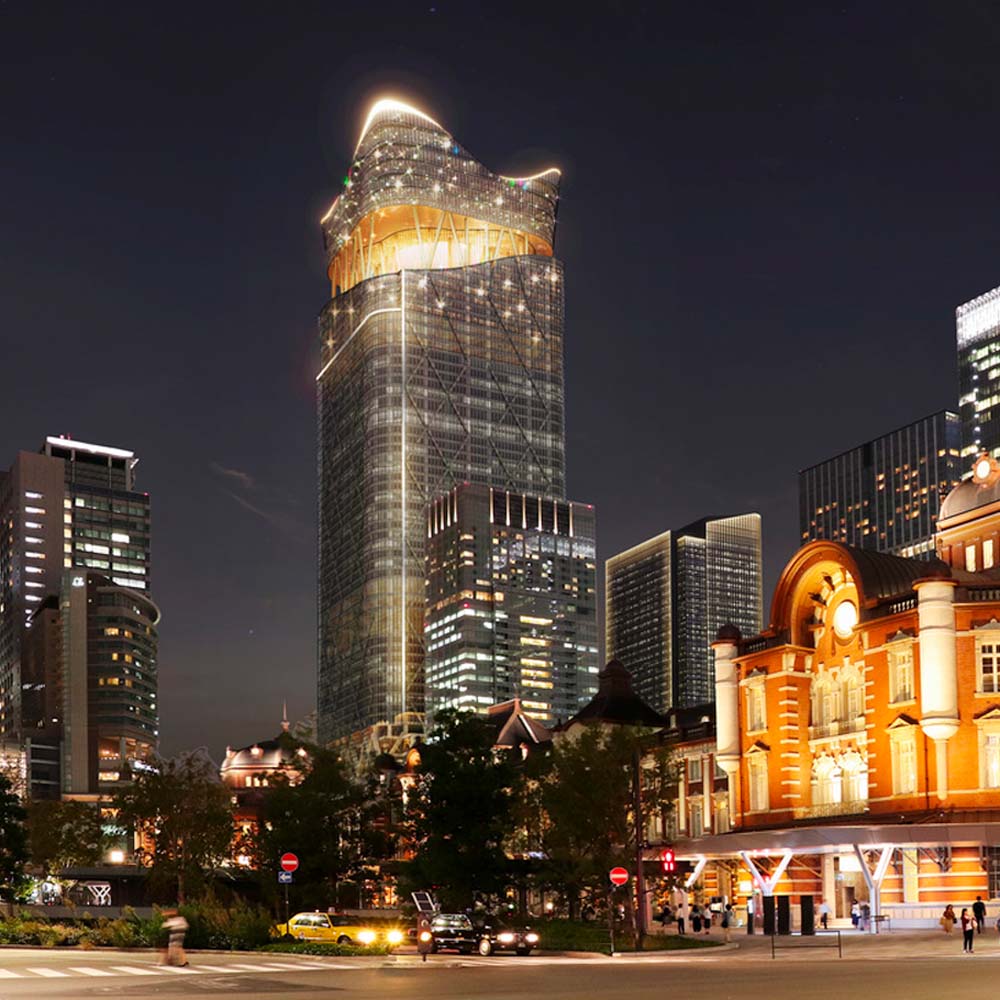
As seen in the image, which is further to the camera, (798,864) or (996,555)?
(996,555)

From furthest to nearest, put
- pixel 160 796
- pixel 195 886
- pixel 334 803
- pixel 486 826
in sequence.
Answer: pixel 160 796 → pixel 195 886 → pixel 334 803 → pixel 486 826

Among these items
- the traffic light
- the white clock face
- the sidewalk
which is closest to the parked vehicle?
the traffic light

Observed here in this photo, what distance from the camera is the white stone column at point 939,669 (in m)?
78.7

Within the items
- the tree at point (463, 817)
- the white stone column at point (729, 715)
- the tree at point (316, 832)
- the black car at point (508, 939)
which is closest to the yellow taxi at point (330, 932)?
the black car at point (508, 939)

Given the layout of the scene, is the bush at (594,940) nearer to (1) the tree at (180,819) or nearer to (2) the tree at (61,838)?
(1) the tree at (180,819)

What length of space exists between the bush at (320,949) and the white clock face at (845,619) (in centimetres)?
3829

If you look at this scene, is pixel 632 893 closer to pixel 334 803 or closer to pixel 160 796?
pixel 334 803

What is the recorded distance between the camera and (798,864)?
86.4 metres

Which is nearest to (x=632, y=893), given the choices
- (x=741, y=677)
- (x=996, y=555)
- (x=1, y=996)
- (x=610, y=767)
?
(x=610, y=767)

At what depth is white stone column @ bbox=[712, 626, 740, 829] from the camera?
93.9 meters

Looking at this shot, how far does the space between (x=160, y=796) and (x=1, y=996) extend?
82.6 meters

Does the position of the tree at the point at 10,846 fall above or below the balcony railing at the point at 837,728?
below

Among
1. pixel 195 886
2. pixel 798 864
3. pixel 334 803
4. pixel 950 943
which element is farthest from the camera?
pixel 195 886

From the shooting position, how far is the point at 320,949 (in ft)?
183
